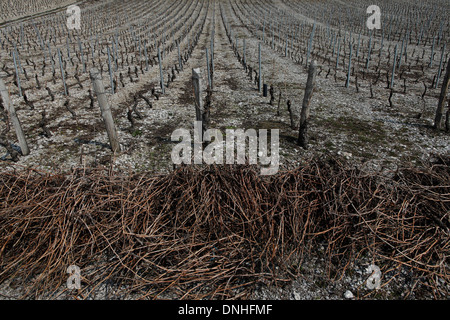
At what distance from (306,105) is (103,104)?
169 inches

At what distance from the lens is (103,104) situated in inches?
224

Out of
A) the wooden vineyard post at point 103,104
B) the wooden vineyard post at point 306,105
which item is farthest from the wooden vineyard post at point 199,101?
the wooden vineyard post at point 306,105

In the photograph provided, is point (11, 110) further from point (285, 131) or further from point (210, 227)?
point (285, 131)

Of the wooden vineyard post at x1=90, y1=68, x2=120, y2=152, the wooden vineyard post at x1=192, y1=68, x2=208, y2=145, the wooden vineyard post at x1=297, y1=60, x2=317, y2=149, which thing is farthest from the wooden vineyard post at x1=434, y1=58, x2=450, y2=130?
the wooden vineyard post at x1=90, y1=68, x2=120, y2=152

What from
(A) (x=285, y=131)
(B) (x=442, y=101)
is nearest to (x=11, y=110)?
(A) (x=285, y=131)

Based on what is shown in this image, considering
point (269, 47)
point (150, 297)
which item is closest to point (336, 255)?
point (150, 297)

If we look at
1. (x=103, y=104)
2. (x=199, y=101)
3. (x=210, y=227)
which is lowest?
(x=210, y=227)

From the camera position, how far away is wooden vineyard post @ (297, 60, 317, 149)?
595 cm

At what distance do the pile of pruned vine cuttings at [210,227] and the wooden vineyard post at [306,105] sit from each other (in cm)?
220

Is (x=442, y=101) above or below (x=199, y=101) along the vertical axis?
below

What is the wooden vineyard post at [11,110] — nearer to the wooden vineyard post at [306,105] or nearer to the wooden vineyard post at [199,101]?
the wooden vineyard post at [199,101]

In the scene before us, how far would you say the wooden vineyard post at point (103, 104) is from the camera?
17.9ft

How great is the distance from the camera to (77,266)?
353 cm
